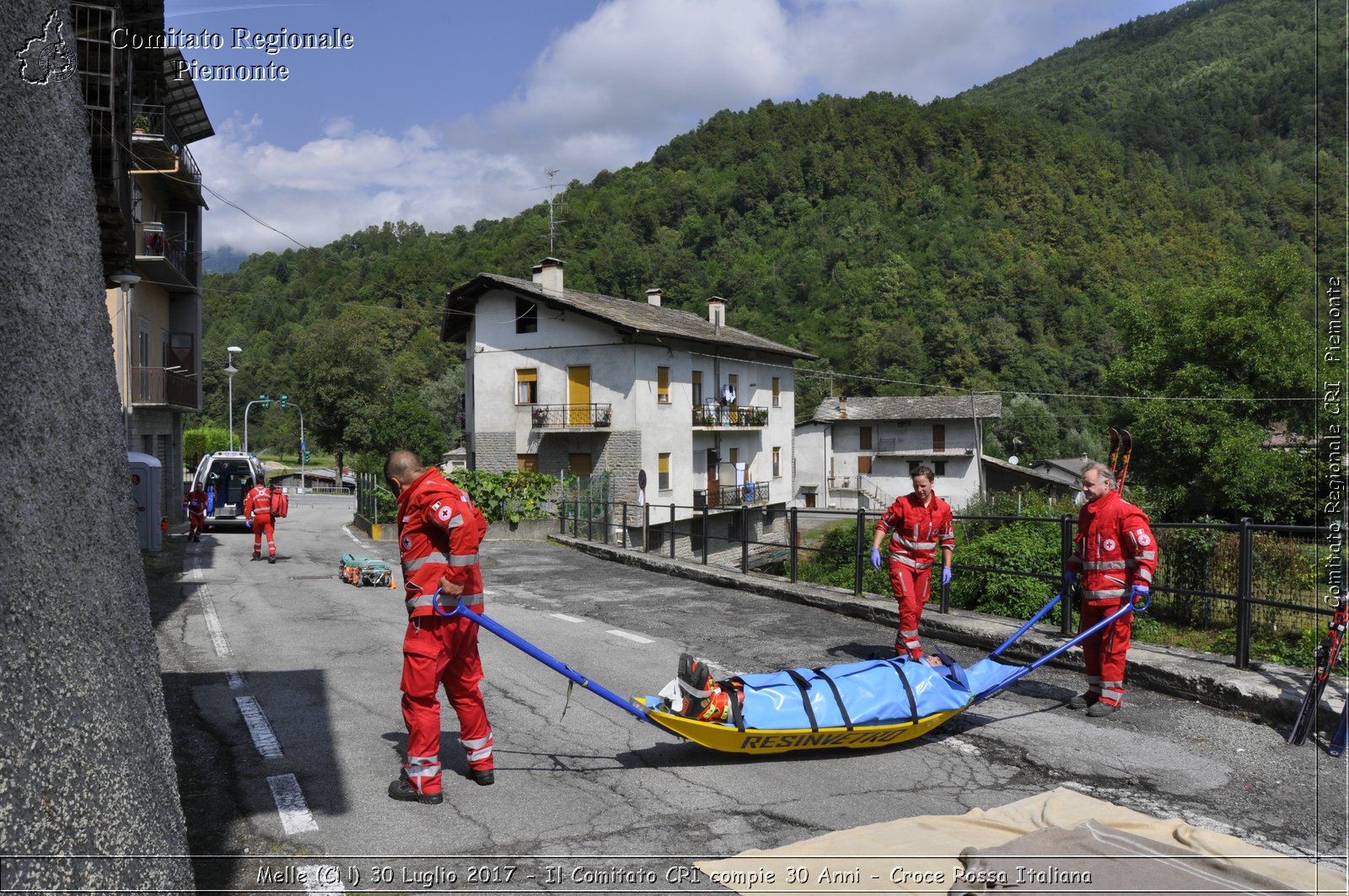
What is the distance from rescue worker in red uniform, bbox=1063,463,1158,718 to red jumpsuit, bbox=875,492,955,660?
133 cm

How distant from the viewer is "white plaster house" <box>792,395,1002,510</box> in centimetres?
5891

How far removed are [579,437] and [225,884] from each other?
34501 mm

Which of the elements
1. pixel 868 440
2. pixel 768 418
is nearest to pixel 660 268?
pixel 868 440

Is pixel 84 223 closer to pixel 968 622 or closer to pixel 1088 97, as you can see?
pixel 968 622

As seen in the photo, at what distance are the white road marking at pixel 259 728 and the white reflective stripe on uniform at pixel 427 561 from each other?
154 centimetres

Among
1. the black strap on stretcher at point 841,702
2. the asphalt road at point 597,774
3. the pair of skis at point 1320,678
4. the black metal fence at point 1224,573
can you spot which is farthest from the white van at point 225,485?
the pair of skis at point 1320,678

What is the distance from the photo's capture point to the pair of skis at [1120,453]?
7293 millimetres

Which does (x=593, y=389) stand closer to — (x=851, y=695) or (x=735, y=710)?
(x=851, y=695)

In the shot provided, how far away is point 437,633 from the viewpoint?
516 centimetres

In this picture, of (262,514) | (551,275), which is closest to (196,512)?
(262,514)

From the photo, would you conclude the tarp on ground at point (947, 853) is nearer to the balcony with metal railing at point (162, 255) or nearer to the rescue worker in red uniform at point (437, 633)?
the rescue worker in red uniform at point (437, 633)

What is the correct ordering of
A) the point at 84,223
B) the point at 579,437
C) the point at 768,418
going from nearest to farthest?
the point at 84,223 → the point at 579,437 → the point at 768,418

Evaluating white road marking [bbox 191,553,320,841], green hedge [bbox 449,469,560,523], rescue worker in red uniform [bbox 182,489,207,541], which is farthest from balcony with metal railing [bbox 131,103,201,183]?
white road marking [bbox 191,553,320,841]

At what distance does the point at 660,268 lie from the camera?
7819 centimetres
